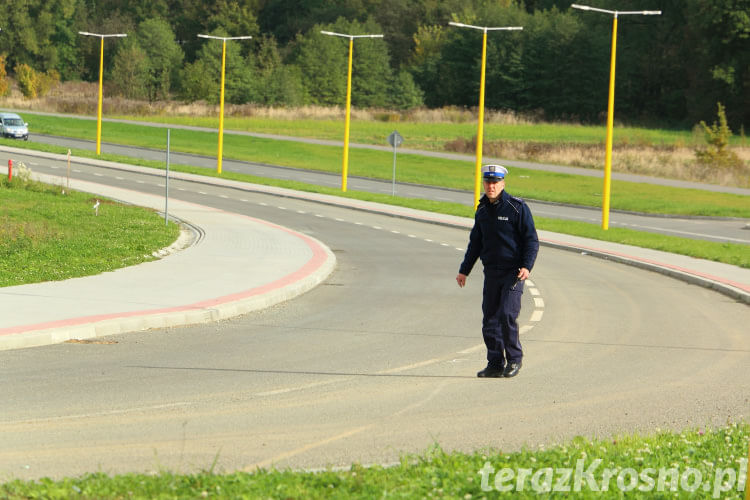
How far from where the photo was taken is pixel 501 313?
399 inches

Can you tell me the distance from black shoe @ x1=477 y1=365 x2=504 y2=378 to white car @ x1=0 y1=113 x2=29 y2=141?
58564 mm

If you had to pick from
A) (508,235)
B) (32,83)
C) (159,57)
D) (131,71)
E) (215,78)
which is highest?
(159,57)

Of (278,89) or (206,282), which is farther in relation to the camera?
(278,89)

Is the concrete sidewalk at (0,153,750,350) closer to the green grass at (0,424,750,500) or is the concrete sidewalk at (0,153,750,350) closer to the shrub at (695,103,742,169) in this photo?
the green grass at (0,424,750,500)

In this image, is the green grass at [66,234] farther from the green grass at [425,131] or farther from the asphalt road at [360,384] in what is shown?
the green grass at [425,131]

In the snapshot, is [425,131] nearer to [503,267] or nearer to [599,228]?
[599,228]

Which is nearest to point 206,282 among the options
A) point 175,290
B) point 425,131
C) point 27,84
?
point 175,290

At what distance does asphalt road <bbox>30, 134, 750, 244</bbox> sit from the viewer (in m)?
35.0

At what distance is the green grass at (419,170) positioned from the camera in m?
45.3

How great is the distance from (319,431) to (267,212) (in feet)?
85.6

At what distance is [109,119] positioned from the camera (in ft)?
284

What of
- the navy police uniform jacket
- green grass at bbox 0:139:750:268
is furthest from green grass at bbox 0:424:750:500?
green grass at bbox 0:139:750:268

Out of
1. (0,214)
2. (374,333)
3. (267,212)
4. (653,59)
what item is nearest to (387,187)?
(267,212)

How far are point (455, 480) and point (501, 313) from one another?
13.5 ft
